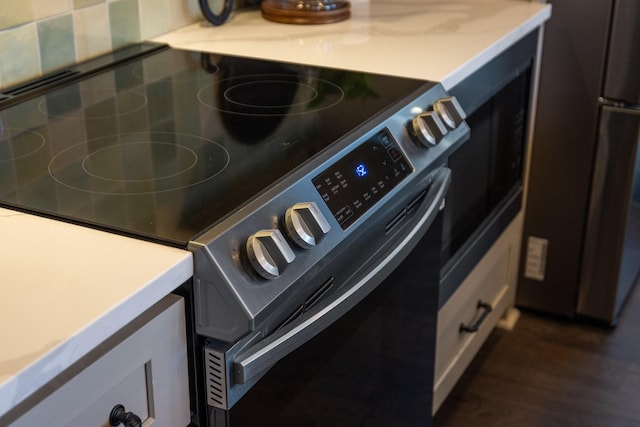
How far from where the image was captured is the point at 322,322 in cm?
107

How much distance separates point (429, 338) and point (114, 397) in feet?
2.78

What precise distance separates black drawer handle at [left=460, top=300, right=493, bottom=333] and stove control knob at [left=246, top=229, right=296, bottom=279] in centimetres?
98

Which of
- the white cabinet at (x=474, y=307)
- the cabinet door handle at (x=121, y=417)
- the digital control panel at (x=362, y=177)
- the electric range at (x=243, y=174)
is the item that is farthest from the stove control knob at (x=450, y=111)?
the cabinet door handle at (x=121, y=417)

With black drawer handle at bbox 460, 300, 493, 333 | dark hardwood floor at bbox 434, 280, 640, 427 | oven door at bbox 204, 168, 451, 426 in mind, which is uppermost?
oven door at bbox 204, 168, 451, 426

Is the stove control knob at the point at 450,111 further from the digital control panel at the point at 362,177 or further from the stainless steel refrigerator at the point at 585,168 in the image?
the stainless steel refrigerator at the point at 585,168

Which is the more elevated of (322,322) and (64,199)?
(64,199)

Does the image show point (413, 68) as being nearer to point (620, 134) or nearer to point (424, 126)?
point (424, 126)

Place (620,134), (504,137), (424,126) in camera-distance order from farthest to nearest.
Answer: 1. (620,134)
2. (504,137)
3. (424,126)

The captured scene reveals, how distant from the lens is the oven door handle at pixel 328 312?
972 millimetres

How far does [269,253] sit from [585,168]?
1389mm

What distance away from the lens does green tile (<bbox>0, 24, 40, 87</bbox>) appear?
1.40m

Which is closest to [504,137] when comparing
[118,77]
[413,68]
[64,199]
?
[413,68]

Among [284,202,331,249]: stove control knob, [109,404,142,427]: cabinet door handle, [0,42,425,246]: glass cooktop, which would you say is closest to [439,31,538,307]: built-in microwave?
[0,42,425,246]: glass cooktop

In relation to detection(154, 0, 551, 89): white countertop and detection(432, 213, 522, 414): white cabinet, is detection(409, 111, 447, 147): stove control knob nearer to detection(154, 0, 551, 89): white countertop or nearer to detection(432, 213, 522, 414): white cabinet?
detection(154, 0, 551, 89): white countertop
